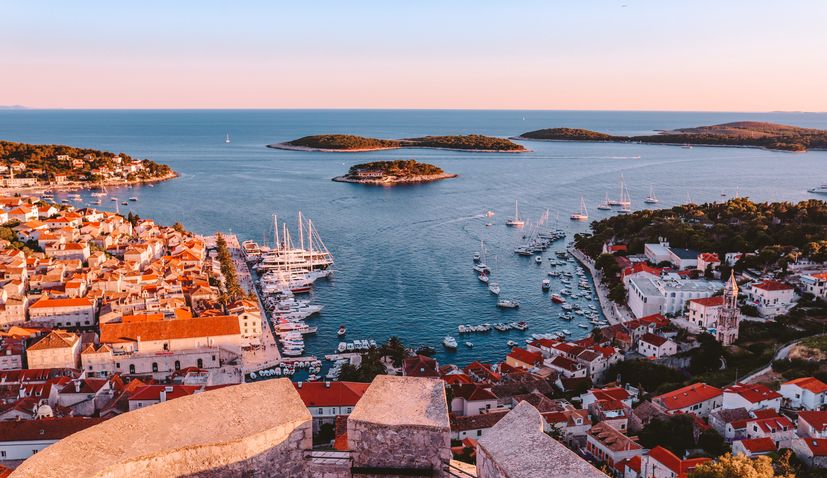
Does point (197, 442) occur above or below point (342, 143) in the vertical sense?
below

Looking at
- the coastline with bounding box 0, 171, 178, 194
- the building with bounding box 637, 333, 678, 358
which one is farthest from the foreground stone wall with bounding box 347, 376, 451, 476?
the coastline with bounding box 0, 171, 178, 194

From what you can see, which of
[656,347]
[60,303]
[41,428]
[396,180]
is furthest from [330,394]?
[396,180]

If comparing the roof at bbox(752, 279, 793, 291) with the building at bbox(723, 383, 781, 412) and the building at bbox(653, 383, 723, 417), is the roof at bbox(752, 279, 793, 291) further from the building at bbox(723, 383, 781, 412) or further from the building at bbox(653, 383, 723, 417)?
the building at bbox(653, 383, 723, 417)

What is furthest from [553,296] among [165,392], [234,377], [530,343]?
[165,392]

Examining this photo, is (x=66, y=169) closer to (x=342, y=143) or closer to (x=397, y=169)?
(x=397, y=169)

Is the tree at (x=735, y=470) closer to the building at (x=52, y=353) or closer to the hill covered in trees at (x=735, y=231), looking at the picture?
the building at (x=52, y=353)

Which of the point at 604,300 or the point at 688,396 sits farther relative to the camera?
the point at 604,300
